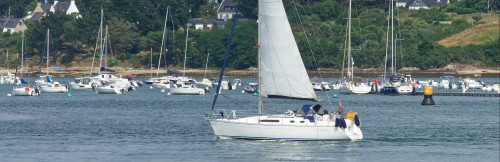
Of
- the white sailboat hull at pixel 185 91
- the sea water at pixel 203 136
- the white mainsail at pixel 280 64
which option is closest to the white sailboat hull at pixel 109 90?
the white sailboat hull at pixel 185 91

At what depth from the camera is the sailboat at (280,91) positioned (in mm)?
48969

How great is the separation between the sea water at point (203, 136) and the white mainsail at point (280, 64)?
2.32 m

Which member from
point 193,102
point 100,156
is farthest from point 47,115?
point 100,156

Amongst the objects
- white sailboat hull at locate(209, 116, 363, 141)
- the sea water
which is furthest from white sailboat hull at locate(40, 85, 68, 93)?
white sailboat hull at locate(209, 116, 363, 141)

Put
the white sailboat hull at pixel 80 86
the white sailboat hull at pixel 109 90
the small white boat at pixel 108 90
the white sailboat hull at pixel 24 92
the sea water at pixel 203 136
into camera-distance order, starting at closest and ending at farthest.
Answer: the sea water at pixel 203 136 → the white sailboat hull at pixel 24 92 → the small white boat at pixel 108 90 → the white sailboat hull at pixel 109 90 → the white sailboat hull at pixel 80 86

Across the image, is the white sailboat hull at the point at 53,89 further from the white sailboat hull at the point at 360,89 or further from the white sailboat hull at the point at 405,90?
the white sailboat hull at the point at 405,90

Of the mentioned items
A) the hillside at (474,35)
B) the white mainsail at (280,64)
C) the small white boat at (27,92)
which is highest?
the hillside at (474,35)

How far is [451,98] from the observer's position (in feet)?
357

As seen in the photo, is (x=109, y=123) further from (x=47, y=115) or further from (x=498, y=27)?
(x=498, y=27)

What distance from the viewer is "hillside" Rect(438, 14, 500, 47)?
191 m

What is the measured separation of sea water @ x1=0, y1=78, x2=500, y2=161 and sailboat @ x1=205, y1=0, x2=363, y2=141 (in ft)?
2.33

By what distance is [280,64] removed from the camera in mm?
49844

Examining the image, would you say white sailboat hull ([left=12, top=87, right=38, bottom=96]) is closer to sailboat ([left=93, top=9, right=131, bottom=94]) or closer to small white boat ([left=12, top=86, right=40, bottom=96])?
small white boat ([left=12, top=86, right=40, bottom=96])

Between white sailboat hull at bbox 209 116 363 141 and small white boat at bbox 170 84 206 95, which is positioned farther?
small white boat at bbox 170 84 206 95
